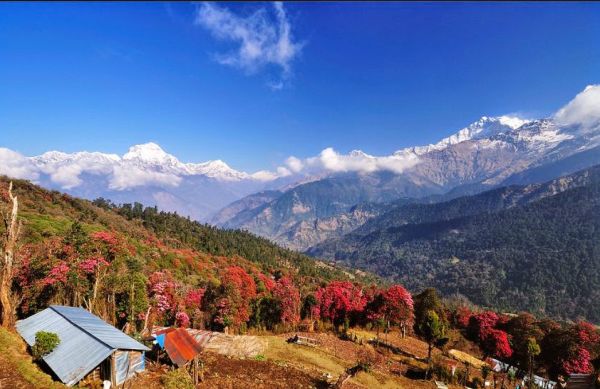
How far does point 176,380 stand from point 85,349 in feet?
21.0

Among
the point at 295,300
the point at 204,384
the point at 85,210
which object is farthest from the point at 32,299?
the point at 85,210

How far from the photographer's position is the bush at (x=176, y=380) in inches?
954

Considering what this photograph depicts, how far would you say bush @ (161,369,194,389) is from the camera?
954 inches

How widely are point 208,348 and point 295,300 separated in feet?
75.1

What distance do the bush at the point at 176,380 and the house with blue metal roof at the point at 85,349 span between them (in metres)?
2.51

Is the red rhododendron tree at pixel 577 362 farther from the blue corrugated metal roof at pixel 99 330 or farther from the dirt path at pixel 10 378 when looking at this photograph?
the dirt path at pixel 10 378

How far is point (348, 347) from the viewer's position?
47.9 m

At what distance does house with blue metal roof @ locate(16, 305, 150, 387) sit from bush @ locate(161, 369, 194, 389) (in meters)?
2.51

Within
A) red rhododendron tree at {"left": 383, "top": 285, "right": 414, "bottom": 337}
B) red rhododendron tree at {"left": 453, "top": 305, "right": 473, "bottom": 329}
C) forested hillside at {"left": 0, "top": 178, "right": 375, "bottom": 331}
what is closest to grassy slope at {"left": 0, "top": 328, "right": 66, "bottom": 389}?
forested hillside at {"left": 0, "top": 178, "right": 375, "bottom": 331}

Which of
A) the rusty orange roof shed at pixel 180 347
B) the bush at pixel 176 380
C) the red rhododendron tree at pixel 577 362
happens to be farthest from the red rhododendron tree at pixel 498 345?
the bush at pixel 176 380

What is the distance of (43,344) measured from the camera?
24484 millimetres

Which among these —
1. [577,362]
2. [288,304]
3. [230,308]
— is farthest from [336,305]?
[577,362]

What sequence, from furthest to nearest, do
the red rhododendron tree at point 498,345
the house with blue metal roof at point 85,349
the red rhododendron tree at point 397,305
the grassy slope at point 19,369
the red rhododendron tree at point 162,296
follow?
the red rhododendron tree at point 397,305, the red rhododendron tree at point 498,345, the red rhododendron tree at point 162,296, the house with blue metal roof at point 85,349, the grassy slope at point 19,369

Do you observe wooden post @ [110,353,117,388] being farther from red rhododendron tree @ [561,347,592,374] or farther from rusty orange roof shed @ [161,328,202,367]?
red rhododendron tree @ [561,347,592,374]
